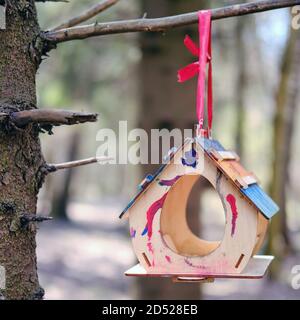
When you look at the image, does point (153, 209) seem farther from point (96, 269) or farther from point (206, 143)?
point (96, 269)

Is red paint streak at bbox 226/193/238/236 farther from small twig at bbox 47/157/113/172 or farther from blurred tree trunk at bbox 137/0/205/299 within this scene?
blurred tree trunk at bbox 137/0/205/299

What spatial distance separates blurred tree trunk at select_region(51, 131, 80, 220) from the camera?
1577 centimetres

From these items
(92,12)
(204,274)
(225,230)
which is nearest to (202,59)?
(92,12)

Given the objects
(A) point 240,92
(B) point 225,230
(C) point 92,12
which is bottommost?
(B) point 225,230

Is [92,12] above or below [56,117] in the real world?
above

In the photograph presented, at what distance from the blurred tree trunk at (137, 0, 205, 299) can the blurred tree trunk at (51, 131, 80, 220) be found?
10.8 m

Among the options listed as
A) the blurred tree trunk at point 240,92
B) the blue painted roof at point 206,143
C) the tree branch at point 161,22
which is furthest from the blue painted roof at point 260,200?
the blurred tree trunk at point 240,92

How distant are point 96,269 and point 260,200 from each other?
8.56m

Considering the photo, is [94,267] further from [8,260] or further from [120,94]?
[8,260]

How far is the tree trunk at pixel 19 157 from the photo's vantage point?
5.52 ft

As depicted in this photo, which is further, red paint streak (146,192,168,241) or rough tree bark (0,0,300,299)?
red paint streak (146,192,168,241)

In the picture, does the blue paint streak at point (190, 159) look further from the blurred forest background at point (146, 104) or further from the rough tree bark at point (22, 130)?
the blurred forest background at point (146, 104)

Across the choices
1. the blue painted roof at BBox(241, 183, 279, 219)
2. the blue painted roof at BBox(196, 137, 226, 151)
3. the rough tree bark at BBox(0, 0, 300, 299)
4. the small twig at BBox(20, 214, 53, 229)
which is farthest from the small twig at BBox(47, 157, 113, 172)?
the blue painted roof at BBox(241, 183, 279, 219)

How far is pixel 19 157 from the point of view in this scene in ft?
5.60
